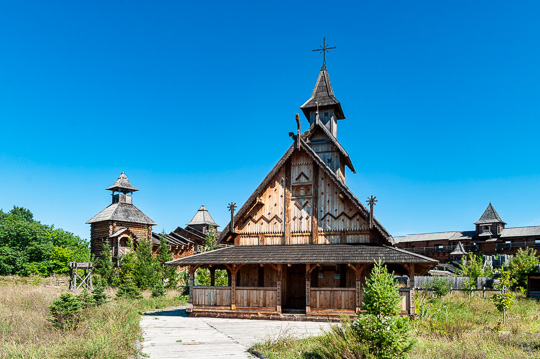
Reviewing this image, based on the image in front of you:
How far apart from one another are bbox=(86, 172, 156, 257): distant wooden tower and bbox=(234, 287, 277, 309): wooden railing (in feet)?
95.1

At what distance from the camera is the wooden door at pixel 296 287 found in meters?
21.3

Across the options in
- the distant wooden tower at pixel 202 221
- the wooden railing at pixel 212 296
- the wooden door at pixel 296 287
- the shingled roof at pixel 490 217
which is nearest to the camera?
the wooden railing at pixel 212 296

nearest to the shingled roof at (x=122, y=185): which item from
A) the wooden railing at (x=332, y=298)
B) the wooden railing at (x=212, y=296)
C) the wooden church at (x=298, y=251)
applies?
the wooden church at (x=298, y=251)

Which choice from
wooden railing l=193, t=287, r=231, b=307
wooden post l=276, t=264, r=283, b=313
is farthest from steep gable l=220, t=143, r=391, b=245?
wooden railing l=193, t=287, r=231, b=307

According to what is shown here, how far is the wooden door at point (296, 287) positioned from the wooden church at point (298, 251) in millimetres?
49

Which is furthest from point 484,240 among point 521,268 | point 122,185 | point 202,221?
point 122,185

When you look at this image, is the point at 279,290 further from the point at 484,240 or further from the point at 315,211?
the point at 484,240

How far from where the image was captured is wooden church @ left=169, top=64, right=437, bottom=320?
18516 millimetres

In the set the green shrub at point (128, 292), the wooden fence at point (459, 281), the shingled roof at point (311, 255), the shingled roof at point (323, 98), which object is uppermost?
the shingled roof at point (323, 98)

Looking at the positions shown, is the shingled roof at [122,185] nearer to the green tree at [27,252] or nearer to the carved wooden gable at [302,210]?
the green tree at [27,252]

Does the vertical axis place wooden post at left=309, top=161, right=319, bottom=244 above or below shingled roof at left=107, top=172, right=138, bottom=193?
below

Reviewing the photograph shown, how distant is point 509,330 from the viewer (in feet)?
47.7

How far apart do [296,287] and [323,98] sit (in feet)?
36.4

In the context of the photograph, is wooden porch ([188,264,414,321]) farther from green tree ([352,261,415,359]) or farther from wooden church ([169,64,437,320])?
green tree ([352,261,415,359])
